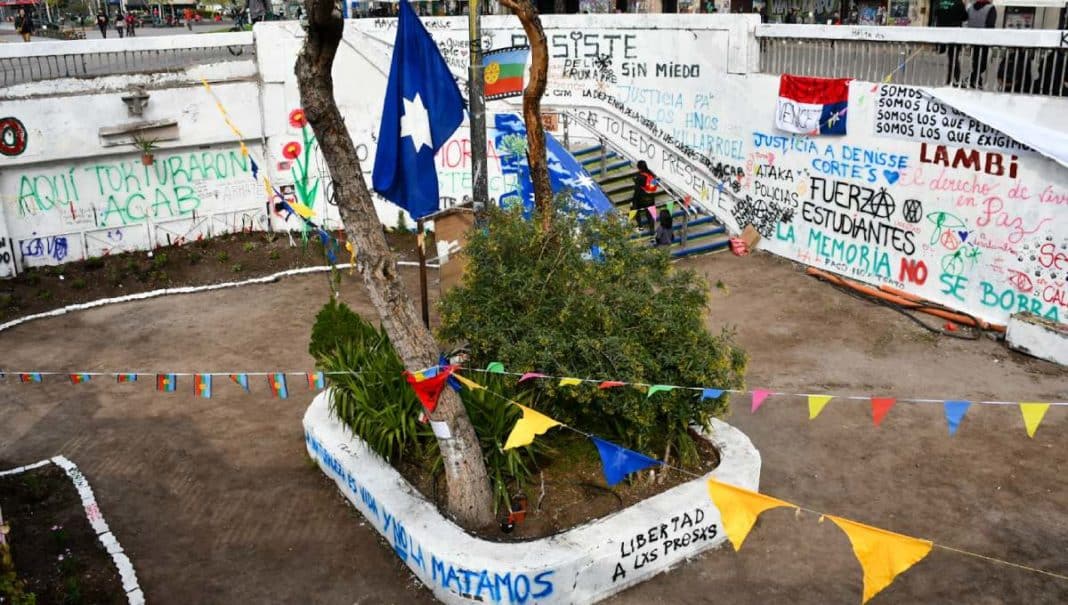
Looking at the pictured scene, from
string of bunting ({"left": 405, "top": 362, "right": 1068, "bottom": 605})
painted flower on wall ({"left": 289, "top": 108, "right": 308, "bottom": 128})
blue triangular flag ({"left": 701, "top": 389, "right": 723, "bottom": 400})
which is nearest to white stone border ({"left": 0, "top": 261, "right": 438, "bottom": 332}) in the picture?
painted flower on wall ({"left": 289, "top": 108, "right": 308, "bottom": 128})

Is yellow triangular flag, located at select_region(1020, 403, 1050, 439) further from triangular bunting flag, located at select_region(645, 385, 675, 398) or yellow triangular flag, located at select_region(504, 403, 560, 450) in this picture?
yellow triangular flag, located at select_region(504, 403, 560, 450)

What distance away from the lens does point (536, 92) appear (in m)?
11.3

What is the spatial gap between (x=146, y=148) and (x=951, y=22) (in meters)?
14.8

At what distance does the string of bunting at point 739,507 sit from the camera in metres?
6.40

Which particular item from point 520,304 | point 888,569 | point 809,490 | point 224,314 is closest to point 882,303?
point 809,490

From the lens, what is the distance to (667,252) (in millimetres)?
9438

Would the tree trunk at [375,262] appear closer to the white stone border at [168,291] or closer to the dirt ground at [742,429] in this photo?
the dirt ground at [742,429]

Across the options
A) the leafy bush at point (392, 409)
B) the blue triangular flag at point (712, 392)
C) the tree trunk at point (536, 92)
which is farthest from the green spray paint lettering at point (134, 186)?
the blue triangular flag at point (712, 392)

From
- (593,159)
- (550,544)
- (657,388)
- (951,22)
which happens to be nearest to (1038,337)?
(657,388)

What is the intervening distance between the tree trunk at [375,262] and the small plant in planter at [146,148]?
1047 centimetres

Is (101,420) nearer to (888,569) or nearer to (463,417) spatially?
(463,417)

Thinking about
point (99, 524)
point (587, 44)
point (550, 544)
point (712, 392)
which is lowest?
point (99, 524)

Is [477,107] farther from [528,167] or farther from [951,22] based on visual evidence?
[951,22]

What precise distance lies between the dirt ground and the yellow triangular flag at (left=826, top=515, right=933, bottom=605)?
1656 mm
